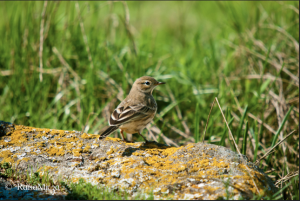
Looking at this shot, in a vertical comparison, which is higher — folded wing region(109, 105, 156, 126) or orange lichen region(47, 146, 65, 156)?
folded wing region(109, 105, 156, 126)

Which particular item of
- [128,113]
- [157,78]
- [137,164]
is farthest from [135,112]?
[157,78]

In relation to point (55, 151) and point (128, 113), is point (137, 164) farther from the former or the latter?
point (128, 113)

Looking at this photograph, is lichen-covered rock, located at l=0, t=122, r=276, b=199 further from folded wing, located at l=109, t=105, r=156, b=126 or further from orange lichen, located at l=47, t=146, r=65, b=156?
folded wing, located at l=109, t=105, r=156, b=126

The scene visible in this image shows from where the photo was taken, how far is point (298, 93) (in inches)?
209

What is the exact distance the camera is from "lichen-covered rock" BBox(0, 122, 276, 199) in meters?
2.42

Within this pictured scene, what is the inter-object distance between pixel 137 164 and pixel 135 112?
116cm

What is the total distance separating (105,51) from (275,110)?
352cm

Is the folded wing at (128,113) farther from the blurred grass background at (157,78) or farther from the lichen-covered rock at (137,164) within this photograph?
the blurred grass background at (157,78)

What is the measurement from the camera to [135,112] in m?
3.83

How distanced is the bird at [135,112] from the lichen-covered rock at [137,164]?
0.33m

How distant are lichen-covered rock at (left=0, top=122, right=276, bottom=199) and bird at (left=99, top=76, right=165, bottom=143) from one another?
33 cm

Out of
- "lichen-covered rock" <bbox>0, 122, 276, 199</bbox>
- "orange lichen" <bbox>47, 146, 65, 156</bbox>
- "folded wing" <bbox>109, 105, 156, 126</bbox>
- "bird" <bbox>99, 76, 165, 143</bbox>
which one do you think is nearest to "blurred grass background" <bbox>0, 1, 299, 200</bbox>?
"bird" <bbox>99, 76, 165, 143</bbox>

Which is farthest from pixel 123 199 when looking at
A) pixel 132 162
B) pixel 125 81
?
pixel 125 81

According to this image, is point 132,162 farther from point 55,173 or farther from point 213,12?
point 213,12
